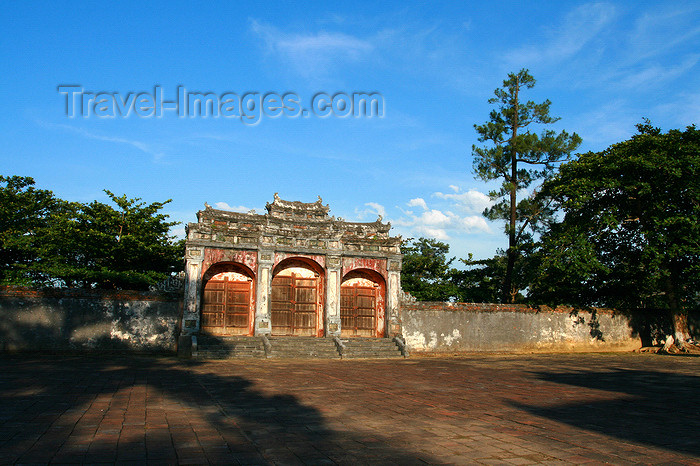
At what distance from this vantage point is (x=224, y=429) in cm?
596

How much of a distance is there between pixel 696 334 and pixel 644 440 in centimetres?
2278

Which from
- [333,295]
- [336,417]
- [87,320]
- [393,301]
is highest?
[333,295]

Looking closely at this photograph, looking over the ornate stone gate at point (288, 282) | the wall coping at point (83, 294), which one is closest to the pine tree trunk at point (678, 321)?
the ornate stone gate at point (288, 282)

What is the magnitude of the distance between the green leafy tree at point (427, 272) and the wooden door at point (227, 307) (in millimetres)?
10616

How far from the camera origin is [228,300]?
1889 centimetres

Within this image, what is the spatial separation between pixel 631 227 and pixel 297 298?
1504cm

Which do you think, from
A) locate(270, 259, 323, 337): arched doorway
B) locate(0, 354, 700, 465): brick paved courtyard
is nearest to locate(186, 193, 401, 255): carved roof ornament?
locate(270, 259, 323, 337): arched doorway

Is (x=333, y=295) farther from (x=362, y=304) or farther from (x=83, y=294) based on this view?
(x=83, y=294)

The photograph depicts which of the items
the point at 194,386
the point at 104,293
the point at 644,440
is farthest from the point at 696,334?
the point at 104,293

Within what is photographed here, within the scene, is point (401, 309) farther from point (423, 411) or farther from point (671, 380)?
point (423, 411)

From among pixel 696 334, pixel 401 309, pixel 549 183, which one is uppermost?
pixel 549 183

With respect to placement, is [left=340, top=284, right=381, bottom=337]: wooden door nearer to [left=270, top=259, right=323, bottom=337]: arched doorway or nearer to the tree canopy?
[left=270, top=259, right=323, bottom=337]: arched doorway

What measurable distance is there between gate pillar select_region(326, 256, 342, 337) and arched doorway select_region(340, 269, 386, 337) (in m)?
0.91

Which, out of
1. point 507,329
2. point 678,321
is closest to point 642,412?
point 507,329
